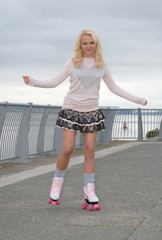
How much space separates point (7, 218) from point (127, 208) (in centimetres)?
135

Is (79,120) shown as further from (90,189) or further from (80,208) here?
(80,208)

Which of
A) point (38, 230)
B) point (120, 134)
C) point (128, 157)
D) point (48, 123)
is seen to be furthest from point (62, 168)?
point (120, 134)

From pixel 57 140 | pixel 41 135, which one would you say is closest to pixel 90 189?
pixel 41 135

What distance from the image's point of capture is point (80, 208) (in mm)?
6164

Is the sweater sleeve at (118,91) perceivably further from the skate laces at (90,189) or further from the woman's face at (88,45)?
the skate laces at (90,189)

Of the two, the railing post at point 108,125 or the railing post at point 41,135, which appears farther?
the railing post at point 108,125

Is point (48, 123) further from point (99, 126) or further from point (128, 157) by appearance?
point (99, 126)

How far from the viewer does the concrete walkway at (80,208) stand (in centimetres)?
493

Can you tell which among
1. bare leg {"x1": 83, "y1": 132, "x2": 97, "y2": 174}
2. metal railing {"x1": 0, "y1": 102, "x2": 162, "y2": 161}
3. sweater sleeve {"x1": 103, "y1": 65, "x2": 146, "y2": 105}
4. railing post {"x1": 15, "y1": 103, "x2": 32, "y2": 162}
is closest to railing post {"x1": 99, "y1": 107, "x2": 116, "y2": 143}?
metal railing {"x1": 0, "y1": 102, "x2": 162, "y2": 161}

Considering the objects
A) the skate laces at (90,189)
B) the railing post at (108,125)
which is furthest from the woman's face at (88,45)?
the railing post at (108,125)

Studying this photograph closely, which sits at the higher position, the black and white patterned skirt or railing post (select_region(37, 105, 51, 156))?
the black and white patterned skirt

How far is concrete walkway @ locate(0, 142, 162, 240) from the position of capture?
4.93m

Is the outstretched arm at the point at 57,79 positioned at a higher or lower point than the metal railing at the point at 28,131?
higher

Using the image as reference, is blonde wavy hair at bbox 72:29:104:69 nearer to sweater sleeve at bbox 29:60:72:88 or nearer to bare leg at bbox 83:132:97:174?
sweater sleeve at bbox 29:60:72:88
